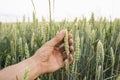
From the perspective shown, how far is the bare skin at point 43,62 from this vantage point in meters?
1.36

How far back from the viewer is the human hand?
140 cm

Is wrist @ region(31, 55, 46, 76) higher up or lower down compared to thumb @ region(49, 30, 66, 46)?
lower down

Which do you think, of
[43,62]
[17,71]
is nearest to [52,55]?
[43,62]

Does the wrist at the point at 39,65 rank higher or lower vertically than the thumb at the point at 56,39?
lower

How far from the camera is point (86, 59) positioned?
1.48 metres

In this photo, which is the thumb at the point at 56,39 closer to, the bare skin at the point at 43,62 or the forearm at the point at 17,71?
the bare skin at the point at 43,62

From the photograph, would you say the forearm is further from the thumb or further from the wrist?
the thumb

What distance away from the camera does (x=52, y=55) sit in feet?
5.01

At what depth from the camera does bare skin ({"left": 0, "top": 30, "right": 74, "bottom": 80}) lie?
1361 mm

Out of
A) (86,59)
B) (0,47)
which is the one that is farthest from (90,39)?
(0,47)

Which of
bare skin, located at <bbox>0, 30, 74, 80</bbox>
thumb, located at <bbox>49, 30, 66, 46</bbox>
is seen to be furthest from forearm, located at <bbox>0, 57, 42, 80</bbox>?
thumb, located at <bbox>49, 30, 66, 46</bbox>

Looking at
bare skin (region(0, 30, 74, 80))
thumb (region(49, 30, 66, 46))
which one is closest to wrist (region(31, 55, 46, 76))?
bare skin (region(0, 30, 74, 80))

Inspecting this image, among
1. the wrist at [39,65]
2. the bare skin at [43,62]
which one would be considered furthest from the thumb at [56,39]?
the wrist at [39,65]

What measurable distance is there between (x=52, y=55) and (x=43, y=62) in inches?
2.9
